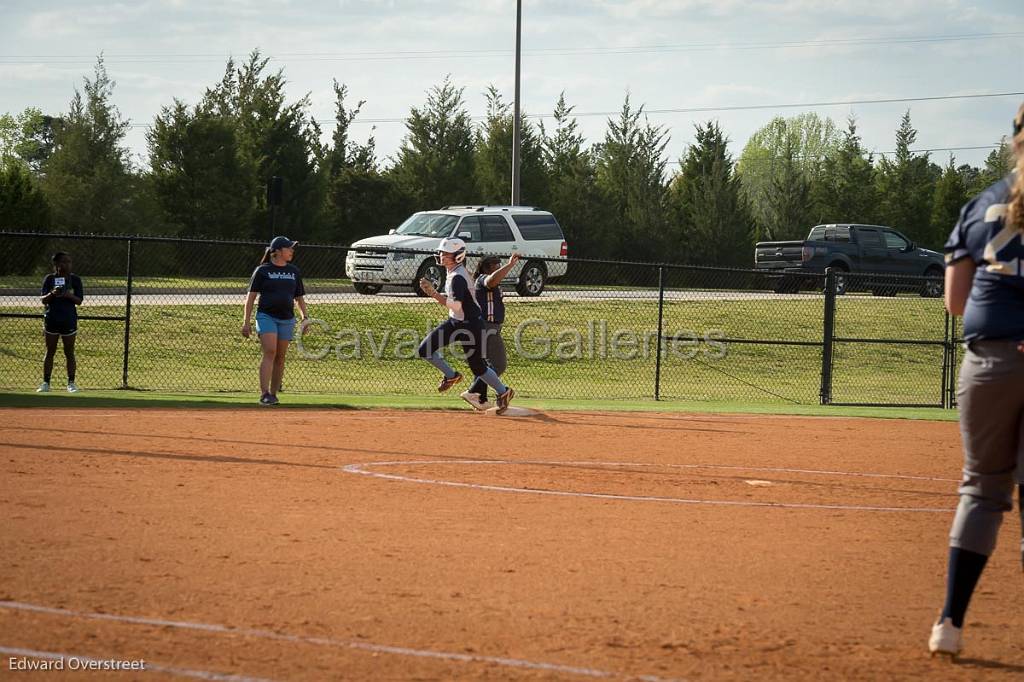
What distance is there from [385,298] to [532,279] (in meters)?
4.25

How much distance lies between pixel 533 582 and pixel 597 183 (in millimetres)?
38698

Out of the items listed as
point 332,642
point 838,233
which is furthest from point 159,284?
point 332,642

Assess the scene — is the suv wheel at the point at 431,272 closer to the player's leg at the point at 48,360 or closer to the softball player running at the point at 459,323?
the player's leg at the point at 48,360

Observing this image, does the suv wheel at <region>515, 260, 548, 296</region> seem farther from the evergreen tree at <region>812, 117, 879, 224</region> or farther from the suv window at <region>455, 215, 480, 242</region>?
the evergreen tree at <region>812, 117, 879, 224</region>

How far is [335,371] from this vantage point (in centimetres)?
2014

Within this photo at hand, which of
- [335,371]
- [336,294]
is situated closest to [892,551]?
[335,371]

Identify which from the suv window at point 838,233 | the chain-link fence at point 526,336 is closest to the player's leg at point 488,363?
the chain-link fence at point 526,336

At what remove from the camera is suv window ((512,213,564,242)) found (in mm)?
27766

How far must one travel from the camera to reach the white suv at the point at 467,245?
76.8 ft

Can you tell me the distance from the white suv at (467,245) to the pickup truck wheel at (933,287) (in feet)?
27.2

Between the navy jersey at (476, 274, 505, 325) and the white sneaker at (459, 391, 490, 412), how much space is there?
3.04 feet

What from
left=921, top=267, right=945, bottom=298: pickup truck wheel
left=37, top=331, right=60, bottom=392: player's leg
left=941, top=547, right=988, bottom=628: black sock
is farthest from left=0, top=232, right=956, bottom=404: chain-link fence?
left=941, top=547, right=988, bottom=628: black sock

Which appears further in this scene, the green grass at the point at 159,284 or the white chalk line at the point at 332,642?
the green grass at the point at 159,284

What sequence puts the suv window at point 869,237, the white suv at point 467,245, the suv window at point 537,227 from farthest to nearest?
the suv window at point 869,237, the suv window at point 537,227, the white suv at point 467,245
